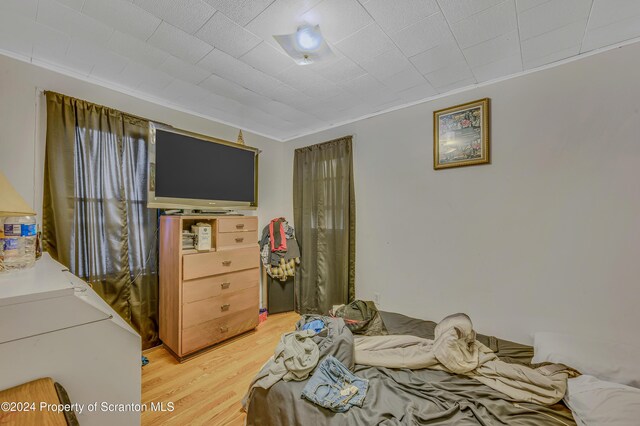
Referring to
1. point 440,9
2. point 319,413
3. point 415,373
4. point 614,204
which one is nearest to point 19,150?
point 319,413

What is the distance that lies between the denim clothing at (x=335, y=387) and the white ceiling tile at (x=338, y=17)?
6.60ft

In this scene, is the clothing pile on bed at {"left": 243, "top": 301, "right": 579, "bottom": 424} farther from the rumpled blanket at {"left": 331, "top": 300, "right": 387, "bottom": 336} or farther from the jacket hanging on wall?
the jacket hanging on wall

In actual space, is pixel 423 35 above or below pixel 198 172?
above

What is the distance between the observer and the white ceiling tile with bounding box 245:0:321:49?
1.34 metres

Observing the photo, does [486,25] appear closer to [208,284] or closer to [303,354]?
[303,354]

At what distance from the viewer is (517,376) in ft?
4.51

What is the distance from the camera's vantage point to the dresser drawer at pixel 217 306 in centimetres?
224

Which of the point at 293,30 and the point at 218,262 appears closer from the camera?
the point at 293,30

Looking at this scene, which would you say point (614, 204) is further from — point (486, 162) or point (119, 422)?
point (119, 422)

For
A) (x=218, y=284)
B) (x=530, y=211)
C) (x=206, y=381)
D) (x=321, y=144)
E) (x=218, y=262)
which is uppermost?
(x=321, y=144)

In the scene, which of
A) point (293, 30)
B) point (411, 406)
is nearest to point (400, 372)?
point (411, 406)

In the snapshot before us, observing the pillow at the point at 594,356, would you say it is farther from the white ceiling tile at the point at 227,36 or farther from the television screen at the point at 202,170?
the television screen at the point at 202,170

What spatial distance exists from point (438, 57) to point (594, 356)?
2.11 m

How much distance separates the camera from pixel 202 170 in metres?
2.52
